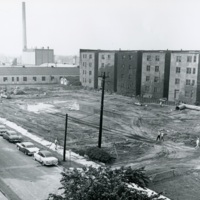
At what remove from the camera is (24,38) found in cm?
15225

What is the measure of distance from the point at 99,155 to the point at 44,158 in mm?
5674

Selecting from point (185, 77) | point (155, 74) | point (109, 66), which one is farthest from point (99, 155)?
point (109, 66)

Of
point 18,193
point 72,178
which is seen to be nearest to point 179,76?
point 18,193

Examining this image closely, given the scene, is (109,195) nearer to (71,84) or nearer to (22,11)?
(71,84)

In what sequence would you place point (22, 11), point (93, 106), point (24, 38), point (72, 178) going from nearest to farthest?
point (72, 178) → point (93, 106) → point (22, 11) → point (24, 38)

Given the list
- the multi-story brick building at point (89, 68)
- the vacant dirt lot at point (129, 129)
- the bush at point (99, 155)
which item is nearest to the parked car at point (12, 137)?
the vacant dirt lot at point (129, 129)

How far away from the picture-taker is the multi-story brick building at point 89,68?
96.6 m

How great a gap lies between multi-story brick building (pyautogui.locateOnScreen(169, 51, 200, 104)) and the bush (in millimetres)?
40262

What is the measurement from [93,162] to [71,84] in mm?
72748

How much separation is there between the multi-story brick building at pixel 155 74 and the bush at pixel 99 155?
45367 millimetres

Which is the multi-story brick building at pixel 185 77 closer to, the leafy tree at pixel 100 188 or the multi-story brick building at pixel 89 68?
the multi-story brick building at pixel 89 68

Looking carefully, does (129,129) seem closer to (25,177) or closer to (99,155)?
(99,155)

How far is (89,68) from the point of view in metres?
98.8

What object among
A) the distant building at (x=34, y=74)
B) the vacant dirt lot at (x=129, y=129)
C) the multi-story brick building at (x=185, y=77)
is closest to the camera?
the vacant dirt lot at (x=129, y=129)
